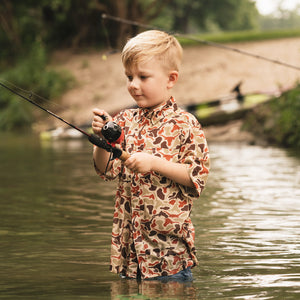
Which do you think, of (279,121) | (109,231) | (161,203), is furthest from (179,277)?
(279,121)

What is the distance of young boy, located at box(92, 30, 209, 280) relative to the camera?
3828mm

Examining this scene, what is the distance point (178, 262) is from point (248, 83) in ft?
78.6

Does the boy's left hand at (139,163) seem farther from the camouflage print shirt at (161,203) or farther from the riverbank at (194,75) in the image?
the riverbank at (194,75)

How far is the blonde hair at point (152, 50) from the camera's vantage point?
12.5 ft

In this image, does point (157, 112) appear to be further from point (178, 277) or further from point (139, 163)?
point (178, 277)

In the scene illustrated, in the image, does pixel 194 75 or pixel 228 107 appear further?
pixel 194 75

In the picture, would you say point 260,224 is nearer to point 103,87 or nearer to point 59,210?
point 59,210

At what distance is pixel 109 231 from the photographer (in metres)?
6.19

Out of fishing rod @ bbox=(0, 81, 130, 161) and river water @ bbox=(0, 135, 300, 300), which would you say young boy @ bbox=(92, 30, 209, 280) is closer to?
fishing rod @ bbox=(0, 81, 130, 161)

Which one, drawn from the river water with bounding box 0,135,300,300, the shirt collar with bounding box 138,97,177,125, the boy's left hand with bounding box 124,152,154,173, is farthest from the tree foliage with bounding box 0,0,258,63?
the boy's left hand with bounding box 124,152,154,173

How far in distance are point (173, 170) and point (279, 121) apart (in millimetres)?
11186

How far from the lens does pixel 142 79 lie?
12.8ft

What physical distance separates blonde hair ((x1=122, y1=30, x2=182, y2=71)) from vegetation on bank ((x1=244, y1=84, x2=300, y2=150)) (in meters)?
10.4

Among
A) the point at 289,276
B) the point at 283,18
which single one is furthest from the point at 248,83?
the point at 283,18
